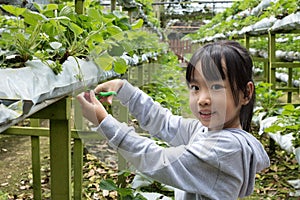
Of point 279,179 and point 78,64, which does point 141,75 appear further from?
point 279,179

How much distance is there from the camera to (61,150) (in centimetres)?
140

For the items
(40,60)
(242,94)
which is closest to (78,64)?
(40,60)

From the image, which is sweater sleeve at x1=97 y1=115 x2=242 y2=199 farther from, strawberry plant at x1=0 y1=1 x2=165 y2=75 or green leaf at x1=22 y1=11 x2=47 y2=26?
green leaf at x1=22 y1=11 x2=47 y2=26

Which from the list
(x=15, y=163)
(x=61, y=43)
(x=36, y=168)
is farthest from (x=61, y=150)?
(x=15, y=163)

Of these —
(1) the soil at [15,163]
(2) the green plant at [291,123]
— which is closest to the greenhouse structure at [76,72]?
(2) the green plant at [291,123]

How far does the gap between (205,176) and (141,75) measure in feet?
1.00

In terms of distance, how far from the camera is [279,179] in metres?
3.62

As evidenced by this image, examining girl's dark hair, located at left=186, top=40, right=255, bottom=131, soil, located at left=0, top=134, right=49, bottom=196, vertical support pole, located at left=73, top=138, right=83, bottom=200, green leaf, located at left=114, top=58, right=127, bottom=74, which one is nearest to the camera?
girl's dark hair, located at left=186, top=40, right=255, bottom=131

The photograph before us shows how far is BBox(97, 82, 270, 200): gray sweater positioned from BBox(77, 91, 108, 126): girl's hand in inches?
0.9

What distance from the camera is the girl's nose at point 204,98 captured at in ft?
2.74

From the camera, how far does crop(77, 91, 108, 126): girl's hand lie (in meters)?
0.74

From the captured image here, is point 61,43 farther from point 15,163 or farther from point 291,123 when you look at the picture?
point 15,163

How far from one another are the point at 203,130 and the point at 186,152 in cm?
17

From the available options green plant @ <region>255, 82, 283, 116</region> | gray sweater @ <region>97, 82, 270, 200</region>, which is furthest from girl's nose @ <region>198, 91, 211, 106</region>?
green plant @ <region>255, 82, 283, 116</region>
